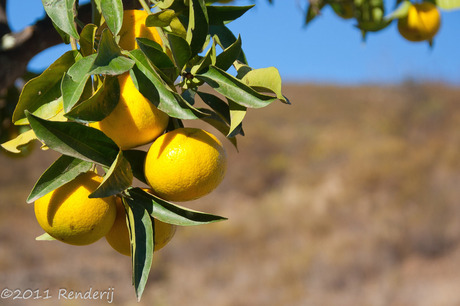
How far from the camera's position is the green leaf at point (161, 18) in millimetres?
467

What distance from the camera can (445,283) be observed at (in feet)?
14.7

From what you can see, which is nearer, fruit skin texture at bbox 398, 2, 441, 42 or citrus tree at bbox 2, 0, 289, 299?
citrus tree at bbox 2, 0, 289, 299

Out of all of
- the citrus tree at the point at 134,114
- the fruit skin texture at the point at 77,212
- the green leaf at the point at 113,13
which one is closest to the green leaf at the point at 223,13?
the citrus tree at the point at 134,114

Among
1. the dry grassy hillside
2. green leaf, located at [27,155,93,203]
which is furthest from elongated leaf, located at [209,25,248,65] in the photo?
the dry grassy hillside

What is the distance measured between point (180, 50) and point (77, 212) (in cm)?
19

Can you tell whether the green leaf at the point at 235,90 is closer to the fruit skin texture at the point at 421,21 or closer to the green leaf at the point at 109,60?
the green leaf at the point at 109,60

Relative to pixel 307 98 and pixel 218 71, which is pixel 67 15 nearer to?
pixel 218 71

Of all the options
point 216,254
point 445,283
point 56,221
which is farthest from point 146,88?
point 216,254

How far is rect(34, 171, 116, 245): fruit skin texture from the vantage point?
50 cm

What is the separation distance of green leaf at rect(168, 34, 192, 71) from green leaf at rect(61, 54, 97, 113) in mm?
70

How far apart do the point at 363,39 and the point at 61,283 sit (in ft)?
13.3

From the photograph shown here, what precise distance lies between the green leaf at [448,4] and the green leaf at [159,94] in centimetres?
74

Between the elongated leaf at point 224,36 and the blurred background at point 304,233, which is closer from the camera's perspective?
the elongated leaf at point 224,36

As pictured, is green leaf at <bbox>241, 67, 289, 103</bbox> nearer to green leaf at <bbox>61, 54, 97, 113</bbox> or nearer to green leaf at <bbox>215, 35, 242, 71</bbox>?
green leaf at <bbox>215, 35, 242, 71</bbox>
